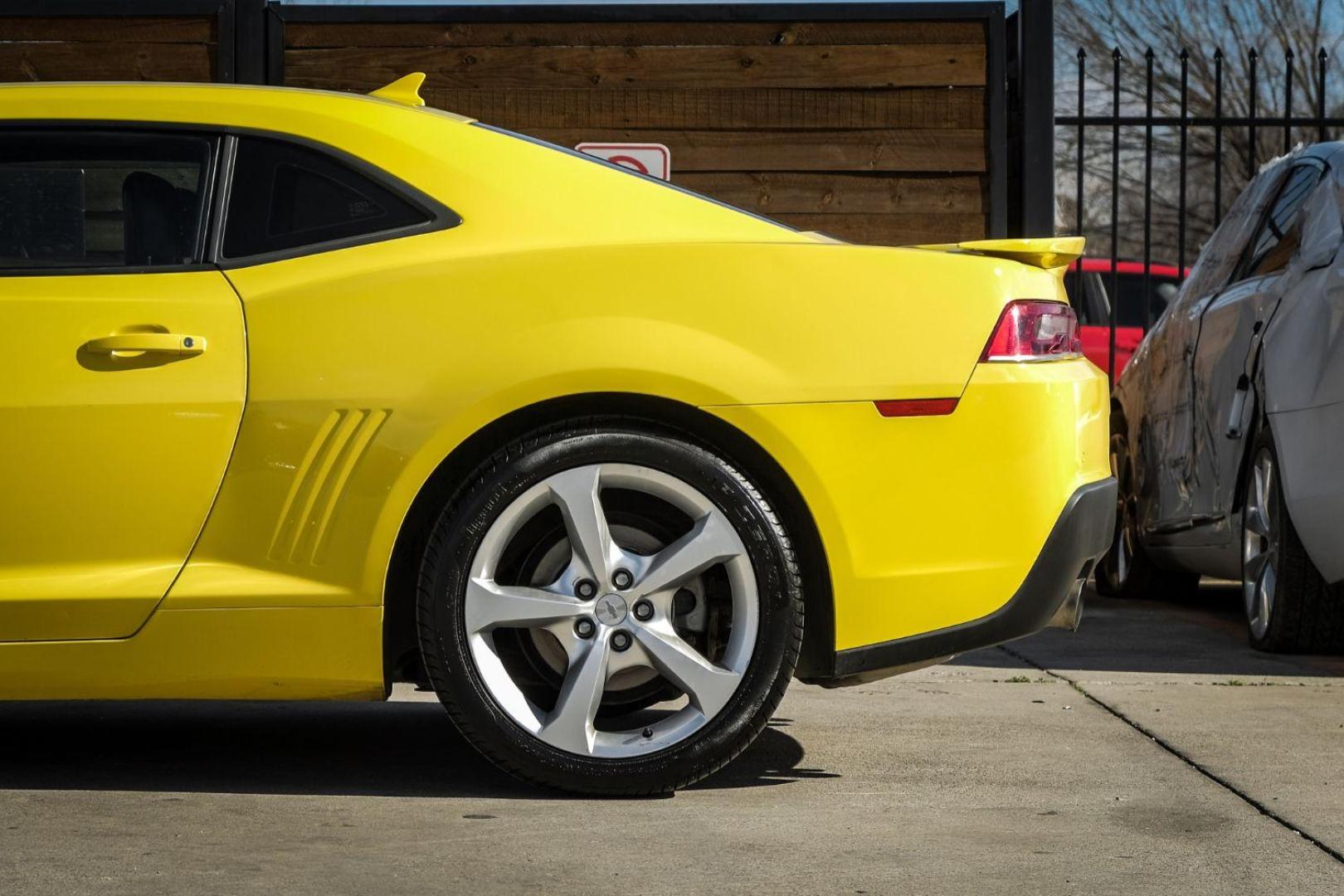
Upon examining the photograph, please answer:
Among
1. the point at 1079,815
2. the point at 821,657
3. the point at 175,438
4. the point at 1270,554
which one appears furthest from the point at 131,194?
the point at 1270,554

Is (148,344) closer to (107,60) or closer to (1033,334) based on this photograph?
(1033,334)

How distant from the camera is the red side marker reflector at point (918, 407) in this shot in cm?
376

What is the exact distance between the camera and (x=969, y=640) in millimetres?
3811

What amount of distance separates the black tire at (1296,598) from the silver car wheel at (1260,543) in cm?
2

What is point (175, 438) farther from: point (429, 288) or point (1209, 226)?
point (1209, 226)

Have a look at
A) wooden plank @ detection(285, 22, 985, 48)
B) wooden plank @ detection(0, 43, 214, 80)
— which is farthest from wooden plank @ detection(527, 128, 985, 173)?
wooden plank @ detection(0, 43, 214, 80)

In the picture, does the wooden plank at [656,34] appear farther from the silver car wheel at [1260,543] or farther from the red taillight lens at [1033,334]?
the red taillight lens at [1033,334]

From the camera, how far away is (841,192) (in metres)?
8.20

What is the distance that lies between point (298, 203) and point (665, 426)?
2.91ft

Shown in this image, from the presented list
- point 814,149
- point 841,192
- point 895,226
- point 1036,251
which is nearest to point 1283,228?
point 895,226

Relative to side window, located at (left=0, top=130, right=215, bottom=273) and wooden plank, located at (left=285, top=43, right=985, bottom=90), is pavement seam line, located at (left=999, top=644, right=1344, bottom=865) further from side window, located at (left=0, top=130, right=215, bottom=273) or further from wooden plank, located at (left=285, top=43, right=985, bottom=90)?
wooden plank, located at (left=285, top=43, right=985, bottom=90)

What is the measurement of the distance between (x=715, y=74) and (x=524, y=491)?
15.8 feet

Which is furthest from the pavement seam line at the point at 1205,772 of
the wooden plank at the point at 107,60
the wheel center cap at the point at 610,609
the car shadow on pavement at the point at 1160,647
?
the wooden plank at the point at 107,60

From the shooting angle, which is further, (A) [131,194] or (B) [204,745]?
(B) [204,745]
